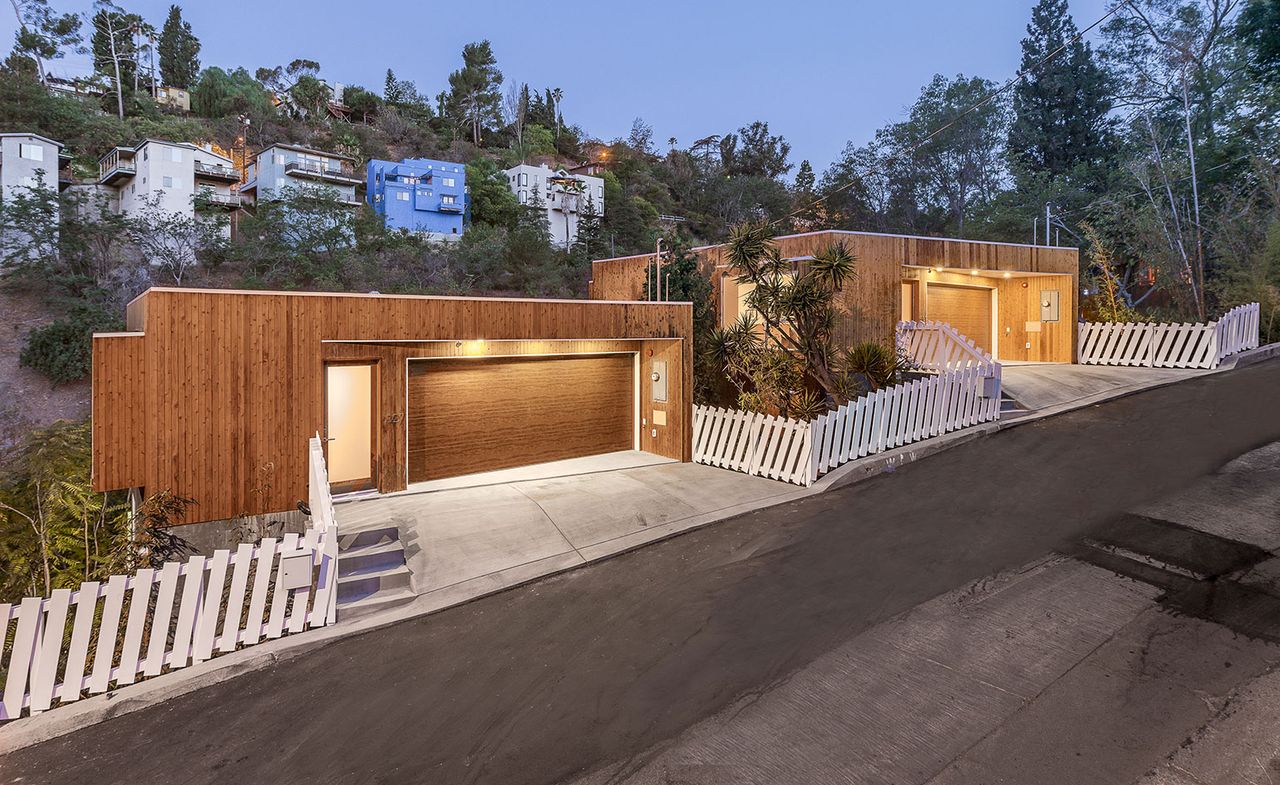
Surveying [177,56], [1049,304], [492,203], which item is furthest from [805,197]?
[177,56]

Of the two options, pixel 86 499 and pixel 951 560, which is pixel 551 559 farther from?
pixel 86 499

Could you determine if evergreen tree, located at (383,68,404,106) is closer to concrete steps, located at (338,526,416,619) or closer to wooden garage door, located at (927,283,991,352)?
wooden garage door, located at (927,283,991,352)

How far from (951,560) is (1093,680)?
2011 millimetres

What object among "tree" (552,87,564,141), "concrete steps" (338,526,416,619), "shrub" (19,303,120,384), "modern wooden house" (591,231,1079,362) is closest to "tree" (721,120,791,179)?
"tree" (552,87,564,141)

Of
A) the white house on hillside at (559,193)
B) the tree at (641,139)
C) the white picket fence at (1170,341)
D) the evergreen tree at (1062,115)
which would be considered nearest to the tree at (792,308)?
the white picket fence at (1170,341)

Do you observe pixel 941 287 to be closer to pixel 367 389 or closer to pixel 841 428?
pixel 841 428

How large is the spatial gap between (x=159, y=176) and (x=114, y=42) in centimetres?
3209

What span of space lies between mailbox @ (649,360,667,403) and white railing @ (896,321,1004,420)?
223 inches

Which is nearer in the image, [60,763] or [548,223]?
[60,763]

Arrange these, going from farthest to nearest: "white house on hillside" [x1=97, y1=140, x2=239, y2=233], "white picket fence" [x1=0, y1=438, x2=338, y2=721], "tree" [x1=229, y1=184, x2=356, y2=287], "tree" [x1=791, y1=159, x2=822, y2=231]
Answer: "tree" [x1=791, y1=159, x2=822, y2=231] → "white house on hillside" [x1=97, y1=140, x2=239, y2=233] → "tree" [x1=229, y1=184, x2=356, y2=287] → "white picket fence" [x1=0, y1=438, x2=338, y2=721]

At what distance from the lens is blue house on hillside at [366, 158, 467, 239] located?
3791cm

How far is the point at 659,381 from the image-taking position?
36.9 feet

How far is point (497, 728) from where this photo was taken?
3.66 metres

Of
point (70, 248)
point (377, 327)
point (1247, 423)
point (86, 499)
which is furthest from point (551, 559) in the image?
point (70, 248)
